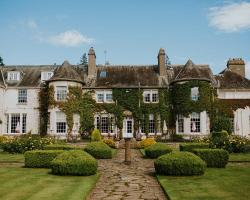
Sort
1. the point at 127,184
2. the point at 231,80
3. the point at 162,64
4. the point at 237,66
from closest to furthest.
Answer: the point at 127,184
the point at 162,64
the point at 231,80
the point at 237,66

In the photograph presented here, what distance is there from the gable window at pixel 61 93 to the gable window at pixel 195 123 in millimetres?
14362

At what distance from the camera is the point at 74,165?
14.7m

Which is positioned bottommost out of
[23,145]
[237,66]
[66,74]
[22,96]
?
[23,145]

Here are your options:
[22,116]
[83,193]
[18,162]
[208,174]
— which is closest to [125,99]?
[22,116]

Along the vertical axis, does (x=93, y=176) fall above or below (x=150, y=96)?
below

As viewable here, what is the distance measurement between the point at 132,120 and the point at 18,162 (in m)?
20.7

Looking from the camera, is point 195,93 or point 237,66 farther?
point 237,66

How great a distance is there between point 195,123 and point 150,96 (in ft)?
20.1

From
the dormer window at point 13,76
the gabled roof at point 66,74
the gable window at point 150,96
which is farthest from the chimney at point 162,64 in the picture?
the dormer window at point 13,76

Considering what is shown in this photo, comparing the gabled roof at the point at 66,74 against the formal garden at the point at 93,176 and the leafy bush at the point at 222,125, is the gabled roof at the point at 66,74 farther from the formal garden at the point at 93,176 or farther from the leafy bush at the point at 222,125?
the formal garden at the point at 93,176

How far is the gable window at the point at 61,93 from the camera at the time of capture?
38138 millimetres

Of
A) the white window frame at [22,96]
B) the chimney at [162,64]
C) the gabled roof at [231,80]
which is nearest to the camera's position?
the chimney at [162,64]

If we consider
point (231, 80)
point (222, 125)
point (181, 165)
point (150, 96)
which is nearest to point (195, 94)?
point (222, 125)

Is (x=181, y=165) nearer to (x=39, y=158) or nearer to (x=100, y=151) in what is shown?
(x=39, y=158)
